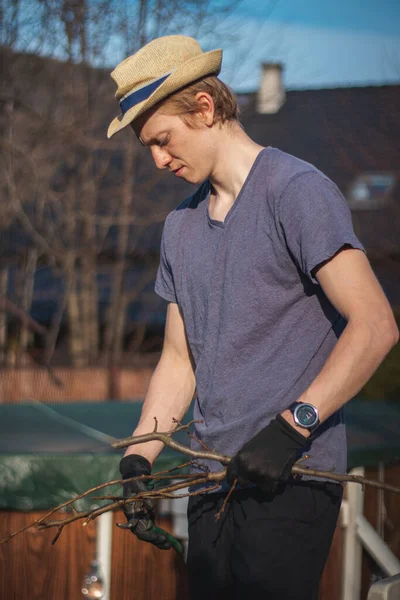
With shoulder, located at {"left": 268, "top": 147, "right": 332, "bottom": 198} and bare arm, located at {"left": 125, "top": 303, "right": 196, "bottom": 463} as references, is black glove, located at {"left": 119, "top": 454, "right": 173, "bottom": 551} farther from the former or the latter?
shoulder, located at {"left": 268, "top": 147, "right": 332, "bottom": 198}

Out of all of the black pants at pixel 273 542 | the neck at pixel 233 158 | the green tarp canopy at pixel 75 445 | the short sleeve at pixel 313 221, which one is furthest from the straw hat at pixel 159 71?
the green tarp canopy at pixel 75 445

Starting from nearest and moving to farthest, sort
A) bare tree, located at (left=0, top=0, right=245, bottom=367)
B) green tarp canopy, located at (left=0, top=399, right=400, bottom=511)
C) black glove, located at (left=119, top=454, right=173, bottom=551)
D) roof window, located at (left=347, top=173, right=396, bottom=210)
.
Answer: black glove, located at (left=119, top=454, right=173, bottom=551)
green tarp canopy, located at (left=0, top=399, right=400, bottom=511)
bare tree, located at (left=0, top=0, right=245, bottom=367)
roof window, located at (left=347, top=173, right=396, bottom=210)

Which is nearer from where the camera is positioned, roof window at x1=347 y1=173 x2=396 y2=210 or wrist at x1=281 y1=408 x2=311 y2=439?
wrist at x1=281 y1=408 x2=311 y2=439

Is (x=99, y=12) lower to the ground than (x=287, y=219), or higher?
higher

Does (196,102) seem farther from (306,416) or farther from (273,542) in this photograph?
(273,542)

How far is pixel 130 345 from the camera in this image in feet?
45.8

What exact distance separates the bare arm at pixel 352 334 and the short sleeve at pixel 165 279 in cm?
59

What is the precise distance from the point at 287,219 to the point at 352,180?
13.6 meters

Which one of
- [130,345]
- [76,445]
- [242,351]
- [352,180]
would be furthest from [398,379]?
[352,180]

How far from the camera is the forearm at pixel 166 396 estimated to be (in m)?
2.34

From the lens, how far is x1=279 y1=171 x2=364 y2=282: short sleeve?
5.91 ft

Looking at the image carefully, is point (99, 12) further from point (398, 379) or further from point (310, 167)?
point (310, 167)

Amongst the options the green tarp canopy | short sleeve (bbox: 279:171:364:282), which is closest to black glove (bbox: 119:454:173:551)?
short sleeve (bbox: 279:171:364:282)

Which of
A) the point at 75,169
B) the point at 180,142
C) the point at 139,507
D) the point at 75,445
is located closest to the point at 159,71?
the point at 180,142
